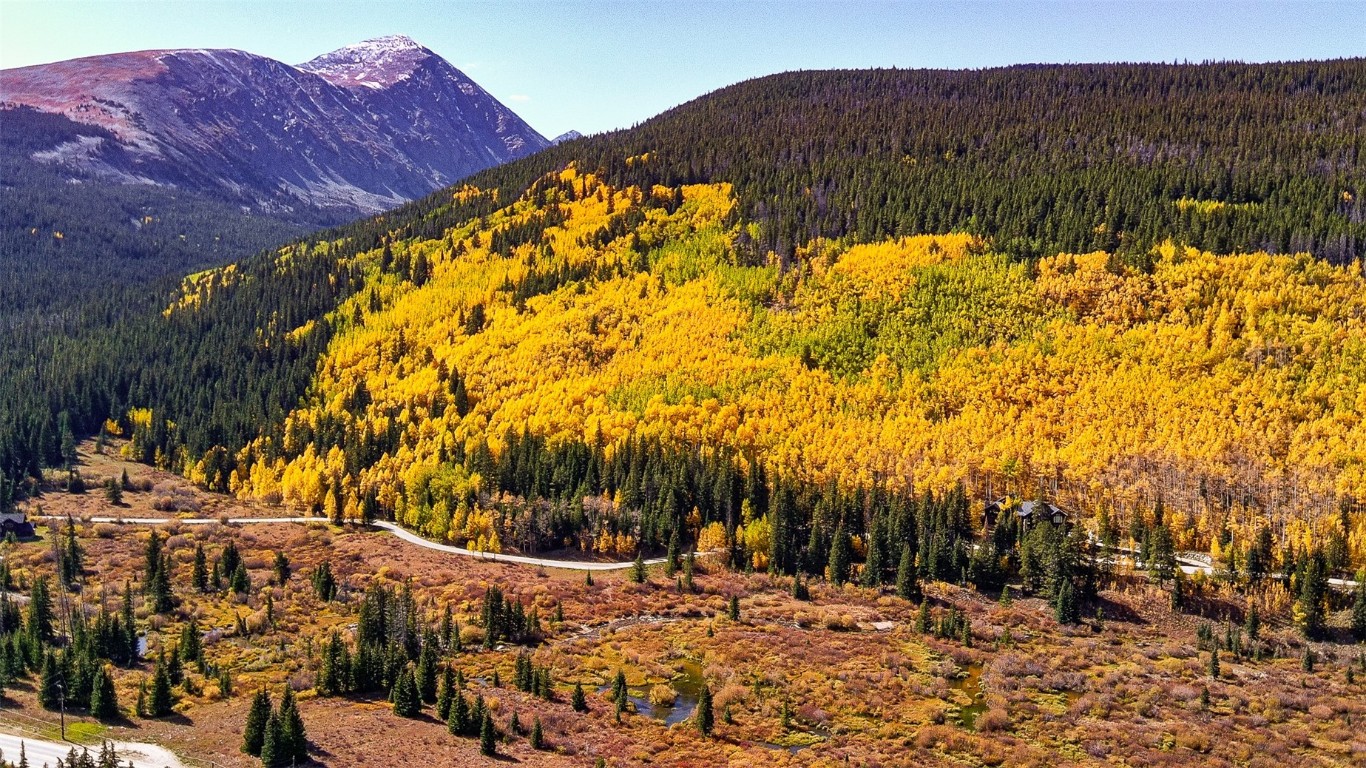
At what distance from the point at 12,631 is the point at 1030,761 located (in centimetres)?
8096

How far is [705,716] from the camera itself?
227 feet

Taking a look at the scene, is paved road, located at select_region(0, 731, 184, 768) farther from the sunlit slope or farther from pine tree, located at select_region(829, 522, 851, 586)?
pine tree, located at select_region(829, 522, 851, 586)

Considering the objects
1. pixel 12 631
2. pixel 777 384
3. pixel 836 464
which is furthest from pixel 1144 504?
pixel 12 631

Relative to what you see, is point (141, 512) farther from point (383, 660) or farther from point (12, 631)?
point (383, 660)

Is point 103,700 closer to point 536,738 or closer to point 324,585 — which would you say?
point 536,738

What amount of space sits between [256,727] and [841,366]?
96.3 m

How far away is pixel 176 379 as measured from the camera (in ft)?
573

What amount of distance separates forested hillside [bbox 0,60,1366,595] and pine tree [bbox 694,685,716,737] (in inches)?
1530

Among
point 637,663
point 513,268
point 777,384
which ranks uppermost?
point 513,268

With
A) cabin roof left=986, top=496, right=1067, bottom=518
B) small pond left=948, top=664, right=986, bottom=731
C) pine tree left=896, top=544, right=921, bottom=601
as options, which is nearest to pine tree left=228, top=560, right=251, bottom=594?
pine tree left=896, top=544, right=921, bottom=601

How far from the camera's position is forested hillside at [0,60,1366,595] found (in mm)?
112125

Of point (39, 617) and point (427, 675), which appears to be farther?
point (39, 617)

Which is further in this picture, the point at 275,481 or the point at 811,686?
the point at 275,481

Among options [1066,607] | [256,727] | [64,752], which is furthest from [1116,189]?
[64,752]
